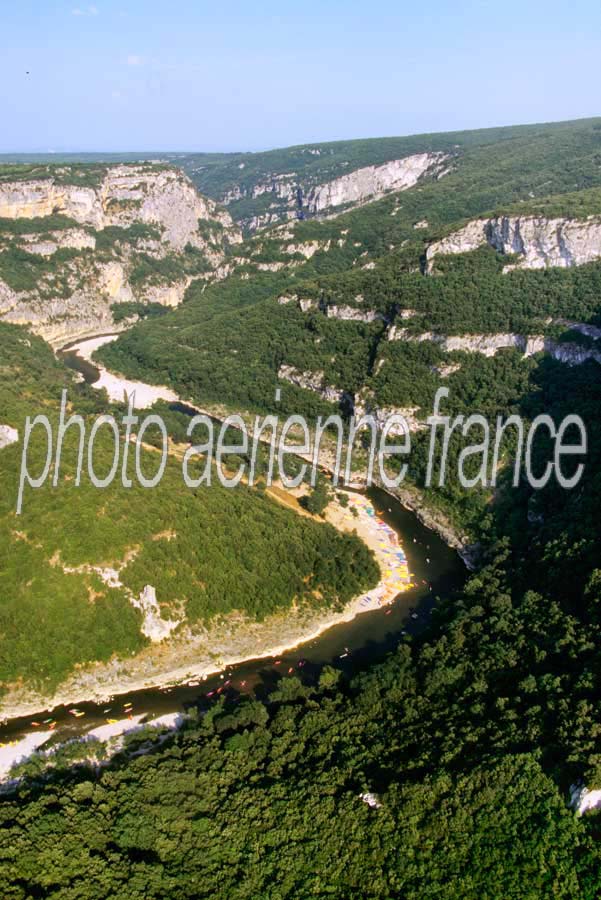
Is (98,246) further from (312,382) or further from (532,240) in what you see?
(532,240)

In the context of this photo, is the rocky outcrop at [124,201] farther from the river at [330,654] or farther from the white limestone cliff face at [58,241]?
the river at [330,654]

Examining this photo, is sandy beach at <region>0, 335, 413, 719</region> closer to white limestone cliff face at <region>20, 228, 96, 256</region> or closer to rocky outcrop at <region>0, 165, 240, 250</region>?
white limestone cliff face at <region>20, 228, 96, 256</region>

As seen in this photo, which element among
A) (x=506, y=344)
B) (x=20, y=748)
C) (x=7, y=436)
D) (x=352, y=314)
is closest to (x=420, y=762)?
(x=20, y=748)

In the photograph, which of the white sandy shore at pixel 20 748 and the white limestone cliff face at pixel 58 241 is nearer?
the white sandy shore at pixel 20 748

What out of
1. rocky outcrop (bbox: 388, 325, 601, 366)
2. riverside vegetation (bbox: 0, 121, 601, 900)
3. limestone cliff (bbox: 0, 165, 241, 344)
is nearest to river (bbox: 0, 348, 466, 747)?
riverside vegetation (bbox: 0, 121, 601, 900)

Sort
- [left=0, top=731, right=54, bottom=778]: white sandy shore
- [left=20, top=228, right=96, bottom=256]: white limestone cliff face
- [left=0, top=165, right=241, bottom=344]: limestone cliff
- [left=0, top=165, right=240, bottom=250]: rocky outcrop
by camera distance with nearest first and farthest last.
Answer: [left=0, top=731, right=54, bottom=778]: white sandy shore → [left=0, top=165, right=241, bottom=344]: limestone cliff → [left=20, top=228, right=96, bottom=256]: white limestone cliff face → [left=0, top=165, right=240, bottom=250]: rocky outcrop

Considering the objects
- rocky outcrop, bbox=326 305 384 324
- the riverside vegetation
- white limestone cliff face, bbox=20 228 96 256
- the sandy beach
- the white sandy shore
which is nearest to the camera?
the riverside vegetation

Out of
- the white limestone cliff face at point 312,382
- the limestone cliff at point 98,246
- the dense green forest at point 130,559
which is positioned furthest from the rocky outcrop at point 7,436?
the limestone cliff at point 98,246
